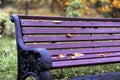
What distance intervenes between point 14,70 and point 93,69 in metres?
1.31

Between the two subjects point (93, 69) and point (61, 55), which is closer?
point (61, 55)

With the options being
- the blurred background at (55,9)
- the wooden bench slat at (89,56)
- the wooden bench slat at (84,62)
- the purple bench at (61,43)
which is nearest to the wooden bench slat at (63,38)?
the purple bench at (61,43)

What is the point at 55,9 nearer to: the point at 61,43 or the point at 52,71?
the point at 52,71

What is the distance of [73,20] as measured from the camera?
203 inches

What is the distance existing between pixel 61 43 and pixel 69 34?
213 millimetres

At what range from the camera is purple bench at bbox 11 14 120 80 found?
13.0 feet

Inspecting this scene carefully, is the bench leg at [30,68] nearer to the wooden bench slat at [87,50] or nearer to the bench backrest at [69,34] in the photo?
the bench backrest at [69,34]

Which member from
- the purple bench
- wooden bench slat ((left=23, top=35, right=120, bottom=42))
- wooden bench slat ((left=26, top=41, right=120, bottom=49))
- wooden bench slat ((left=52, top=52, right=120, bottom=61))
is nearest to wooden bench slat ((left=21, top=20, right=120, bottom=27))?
the purple bench

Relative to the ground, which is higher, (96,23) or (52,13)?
(96,23)

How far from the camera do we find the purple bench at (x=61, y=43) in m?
3.95

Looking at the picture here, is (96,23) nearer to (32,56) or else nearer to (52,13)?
(32,56)

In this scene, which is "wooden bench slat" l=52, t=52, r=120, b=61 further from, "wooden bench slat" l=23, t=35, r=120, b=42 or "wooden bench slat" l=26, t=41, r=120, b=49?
"wooden bench slat" l=23, t=35, r=120, b=42

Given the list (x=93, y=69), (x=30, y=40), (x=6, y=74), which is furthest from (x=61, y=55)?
(x=93, y=69)

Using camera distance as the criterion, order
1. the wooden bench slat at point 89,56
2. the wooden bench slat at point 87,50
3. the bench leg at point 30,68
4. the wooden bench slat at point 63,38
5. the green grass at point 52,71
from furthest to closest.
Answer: the green grass at point 52,71, the wooden bench slat at point 87,50, the wooden bench slat at point 63,38, the wooden bench slat at point 89,56, the bench leg at point 30,68
